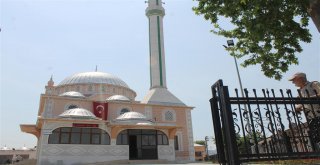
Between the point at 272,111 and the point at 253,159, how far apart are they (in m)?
0.87

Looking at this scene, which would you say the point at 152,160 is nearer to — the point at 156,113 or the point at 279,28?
the point at 156,113

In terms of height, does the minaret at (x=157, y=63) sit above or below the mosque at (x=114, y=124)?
above

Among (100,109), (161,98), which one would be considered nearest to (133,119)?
(100,109)

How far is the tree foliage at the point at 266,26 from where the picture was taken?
217 inches

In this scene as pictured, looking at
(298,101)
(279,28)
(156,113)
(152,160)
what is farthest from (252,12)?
(156,113)

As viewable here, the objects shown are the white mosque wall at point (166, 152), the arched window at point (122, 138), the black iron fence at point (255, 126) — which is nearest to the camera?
the black iron fence at point (255, 126)

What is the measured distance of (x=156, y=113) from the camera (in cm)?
2486

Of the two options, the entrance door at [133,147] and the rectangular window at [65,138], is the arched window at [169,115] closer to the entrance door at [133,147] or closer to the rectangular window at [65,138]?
the entrance door at [133,147]

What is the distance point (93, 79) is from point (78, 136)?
1155 centimetres

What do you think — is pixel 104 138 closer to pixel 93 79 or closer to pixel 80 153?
pixel 80 153

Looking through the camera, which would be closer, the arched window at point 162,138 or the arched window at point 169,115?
the arched window at point 162,138

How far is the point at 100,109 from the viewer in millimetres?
22938

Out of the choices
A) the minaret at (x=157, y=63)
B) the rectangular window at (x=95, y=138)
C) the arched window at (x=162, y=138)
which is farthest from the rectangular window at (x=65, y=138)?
the minaret at (x=157, y=63)

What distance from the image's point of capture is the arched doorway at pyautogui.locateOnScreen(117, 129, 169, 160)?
2005cm
